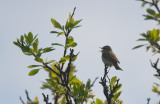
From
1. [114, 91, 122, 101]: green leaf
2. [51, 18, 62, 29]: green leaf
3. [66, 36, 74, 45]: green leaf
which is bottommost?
[114, 91, 122, 101]: green leaf

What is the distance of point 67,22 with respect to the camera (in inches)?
143

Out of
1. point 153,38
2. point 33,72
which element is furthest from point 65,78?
point 153,38

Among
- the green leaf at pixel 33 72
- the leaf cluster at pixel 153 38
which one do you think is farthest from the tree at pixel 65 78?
the leaf cluster at pixel 153 38

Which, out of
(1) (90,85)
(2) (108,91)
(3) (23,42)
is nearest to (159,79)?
(2) (108,91)

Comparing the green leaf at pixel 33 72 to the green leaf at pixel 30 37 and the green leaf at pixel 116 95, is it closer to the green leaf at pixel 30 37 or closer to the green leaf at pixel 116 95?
the green leaf at pixel 30 37

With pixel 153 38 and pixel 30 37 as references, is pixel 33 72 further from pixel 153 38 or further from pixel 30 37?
pixel 153 38

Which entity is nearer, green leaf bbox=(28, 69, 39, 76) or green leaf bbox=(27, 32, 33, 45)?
green leaf bbox=(28, 69, 39, 76)

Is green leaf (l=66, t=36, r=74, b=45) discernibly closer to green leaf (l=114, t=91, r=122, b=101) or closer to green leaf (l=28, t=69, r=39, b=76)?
green leaf (l=28, t=69, r=39, b=76)

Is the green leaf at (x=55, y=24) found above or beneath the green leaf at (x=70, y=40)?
above

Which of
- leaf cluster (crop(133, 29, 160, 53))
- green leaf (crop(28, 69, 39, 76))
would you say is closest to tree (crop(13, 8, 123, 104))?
green leaf (crop(28, 69, 39, 76))

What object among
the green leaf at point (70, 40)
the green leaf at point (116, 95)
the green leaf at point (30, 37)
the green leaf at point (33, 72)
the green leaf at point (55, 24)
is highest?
the green leaf at point (55, 24)

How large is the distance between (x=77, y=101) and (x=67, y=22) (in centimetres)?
128

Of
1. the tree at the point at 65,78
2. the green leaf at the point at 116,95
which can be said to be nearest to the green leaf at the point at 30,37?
the tree at the point at 65,78

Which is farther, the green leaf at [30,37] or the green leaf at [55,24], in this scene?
the green leaf at [55,24]
